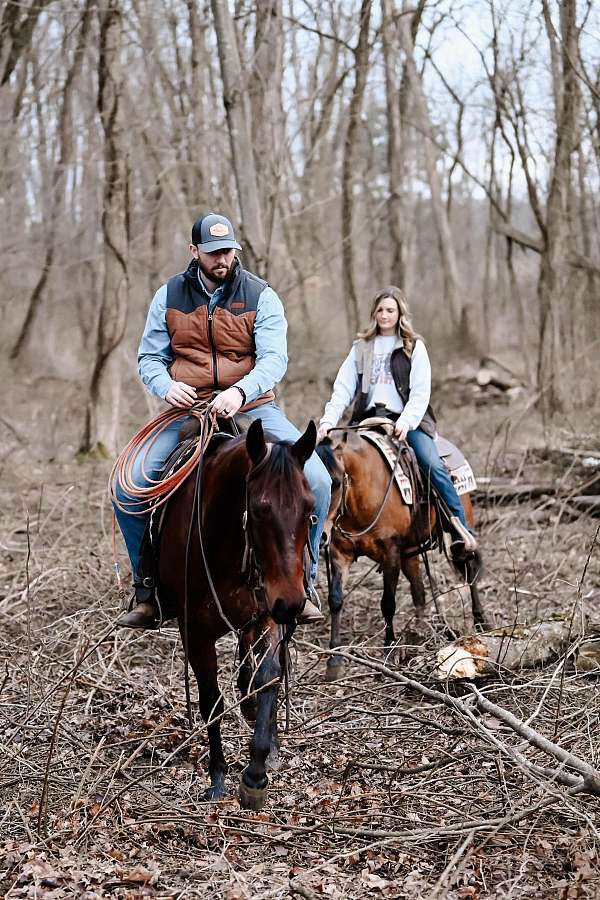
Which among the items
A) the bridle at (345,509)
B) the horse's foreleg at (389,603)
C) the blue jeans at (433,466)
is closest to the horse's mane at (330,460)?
the bridle at (345,509)

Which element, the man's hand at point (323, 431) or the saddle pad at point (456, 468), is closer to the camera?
the man's hand at point (323, 431)

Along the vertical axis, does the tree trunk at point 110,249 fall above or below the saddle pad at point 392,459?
above

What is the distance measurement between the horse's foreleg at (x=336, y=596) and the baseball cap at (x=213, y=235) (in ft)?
10.9

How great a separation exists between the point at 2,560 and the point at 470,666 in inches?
222

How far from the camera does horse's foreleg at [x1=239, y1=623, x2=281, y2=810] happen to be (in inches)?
186

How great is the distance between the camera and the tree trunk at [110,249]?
54.9 feet

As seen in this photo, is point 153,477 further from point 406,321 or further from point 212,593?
point 406,321

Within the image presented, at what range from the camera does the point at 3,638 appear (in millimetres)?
7605

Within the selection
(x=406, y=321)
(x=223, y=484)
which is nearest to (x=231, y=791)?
(x=223, y=484)

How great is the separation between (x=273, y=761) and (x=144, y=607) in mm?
1157

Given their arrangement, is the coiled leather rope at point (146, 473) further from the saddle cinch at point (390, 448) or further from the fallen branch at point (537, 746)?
the saddle cinch at point (390, 448)

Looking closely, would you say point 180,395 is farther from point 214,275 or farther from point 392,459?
point 392,459

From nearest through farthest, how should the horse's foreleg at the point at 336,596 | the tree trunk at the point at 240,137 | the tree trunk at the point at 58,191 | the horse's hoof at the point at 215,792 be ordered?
1. the horse's hoof at the point at 215,792
2. the horse's foreleg at the point at 336,596
3. the tree trunk at the point at 240,137
4. the tree trunk at the point at 58,191

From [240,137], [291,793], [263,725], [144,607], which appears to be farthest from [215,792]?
[240,137]
